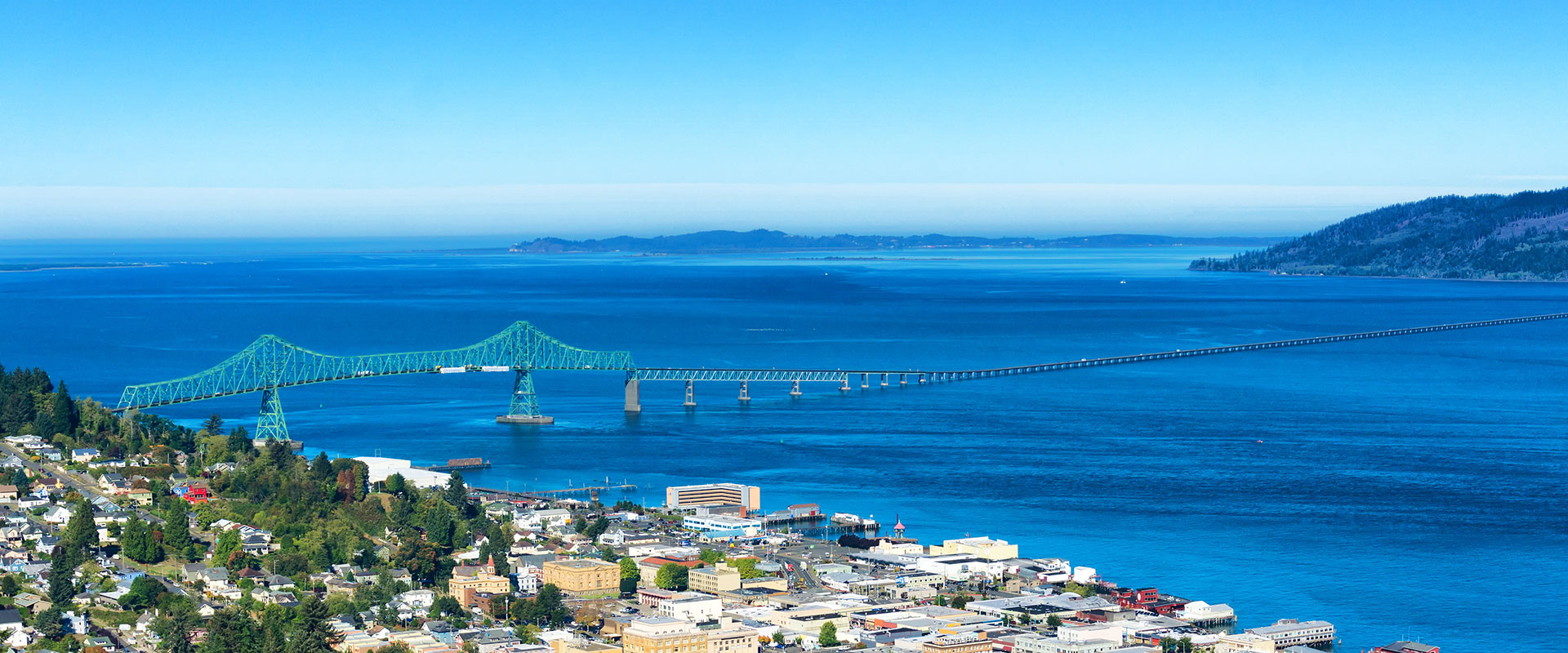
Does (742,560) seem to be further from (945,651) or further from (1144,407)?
(1144,407)

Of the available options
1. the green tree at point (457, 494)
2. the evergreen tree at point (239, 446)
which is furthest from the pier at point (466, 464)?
the green tree at point (457, 494)

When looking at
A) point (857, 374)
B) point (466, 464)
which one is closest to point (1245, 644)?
point (466, 464)

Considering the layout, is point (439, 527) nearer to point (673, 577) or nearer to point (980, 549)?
point (673, 577)

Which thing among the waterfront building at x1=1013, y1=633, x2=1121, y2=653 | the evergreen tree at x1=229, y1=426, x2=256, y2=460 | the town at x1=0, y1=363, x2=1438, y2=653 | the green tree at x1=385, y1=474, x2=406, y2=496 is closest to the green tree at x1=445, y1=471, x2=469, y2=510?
the town at x1=0, y1=363, x2=1438, y2=653

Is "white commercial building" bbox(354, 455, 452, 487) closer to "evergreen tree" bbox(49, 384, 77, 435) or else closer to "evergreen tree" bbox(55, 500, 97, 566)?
"evergreen tree" bbox(49, 384, 77, 435)

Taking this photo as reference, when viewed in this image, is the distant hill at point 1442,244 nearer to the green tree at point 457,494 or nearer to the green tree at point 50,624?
the green tree at point 457,494

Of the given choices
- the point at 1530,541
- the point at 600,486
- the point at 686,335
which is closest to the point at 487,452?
the point at 600,486
